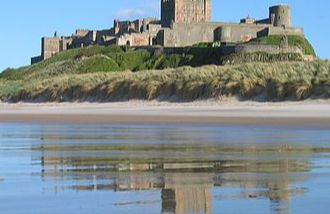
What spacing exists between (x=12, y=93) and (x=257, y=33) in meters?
38.7

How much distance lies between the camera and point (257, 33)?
66.1 m

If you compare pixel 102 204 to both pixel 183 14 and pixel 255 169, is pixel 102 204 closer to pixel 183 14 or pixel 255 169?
pixel 255 169

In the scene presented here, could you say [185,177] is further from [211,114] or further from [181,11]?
[181,11]

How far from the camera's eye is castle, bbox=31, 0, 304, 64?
64438mm

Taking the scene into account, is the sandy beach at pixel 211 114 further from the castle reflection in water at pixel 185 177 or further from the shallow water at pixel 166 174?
the castle reflection in water at pixel 185 177

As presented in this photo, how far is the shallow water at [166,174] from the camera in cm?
484

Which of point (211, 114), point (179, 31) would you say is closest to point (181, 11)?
point (179, 31)

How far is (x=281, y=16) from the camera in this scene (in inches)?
2837

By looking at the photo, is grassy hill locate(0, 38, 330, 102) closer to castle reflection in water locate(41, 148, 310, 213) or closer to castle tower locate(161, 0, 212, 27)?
castle reflection in water locate(41, 148, 310, 213)

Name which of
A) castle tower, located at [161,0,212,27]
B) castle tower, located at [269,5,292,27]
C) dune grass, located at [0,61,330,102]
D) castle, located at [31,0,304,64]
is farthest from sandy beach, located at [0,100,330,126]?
castle tower, located at [161,0,212,27]

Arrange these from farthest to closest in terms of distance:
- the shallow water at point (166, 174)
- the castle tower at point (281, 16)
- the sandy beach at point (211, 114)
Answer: the castle tower at point (281, 16) < the sandy beach at point (211, 114) < the shallow water at point (166, 174)

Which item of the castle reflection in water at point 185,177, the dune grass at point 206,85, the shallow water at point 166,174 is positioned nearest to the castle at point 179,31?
the dune grass at point 206,85

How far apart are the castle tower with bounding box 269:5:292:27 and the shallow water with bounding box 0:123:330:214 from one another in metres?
61.8

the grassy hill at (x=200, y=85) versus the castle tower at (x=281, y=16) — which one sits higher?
the castle tower at (x=281, y=16)
